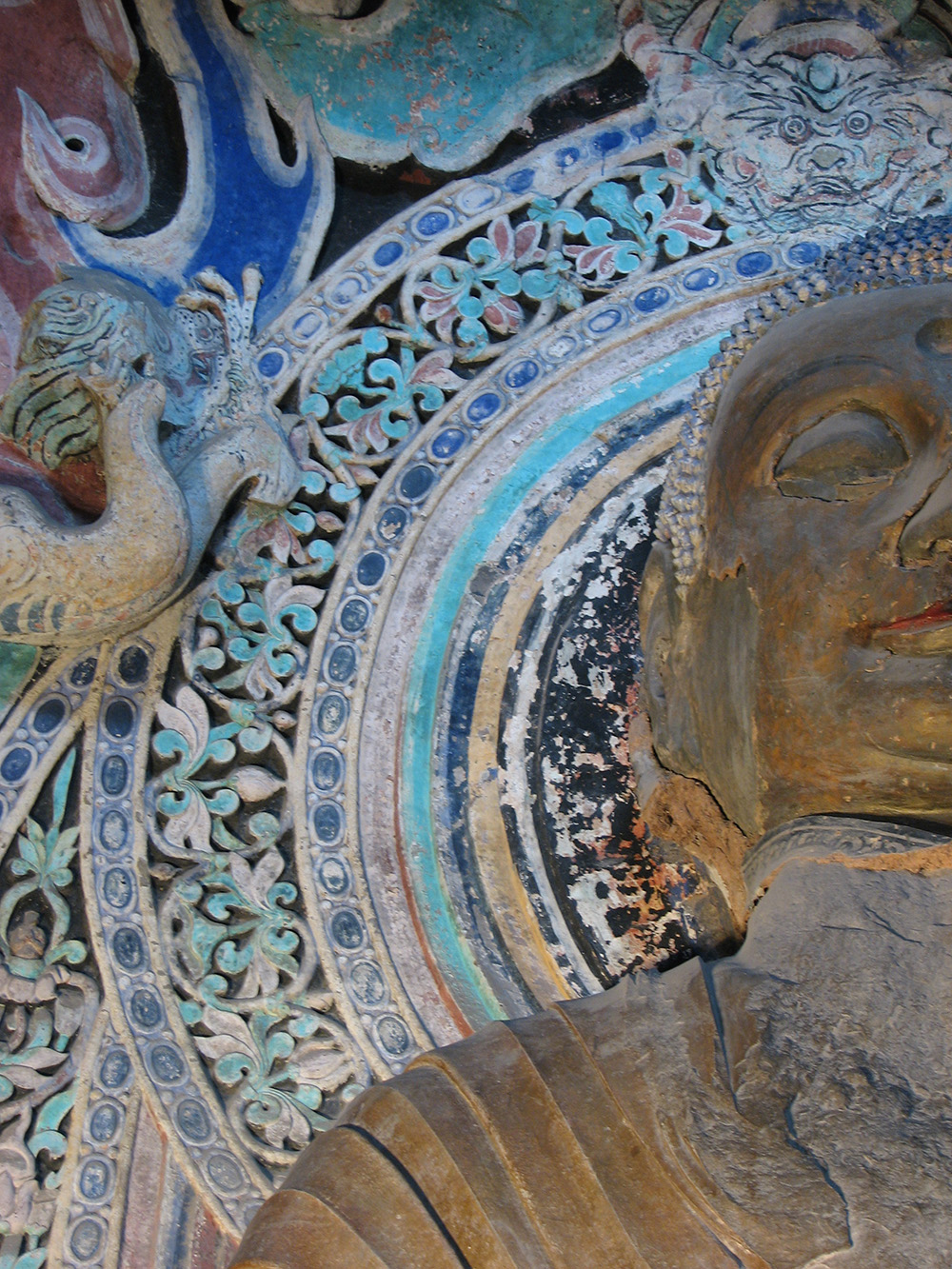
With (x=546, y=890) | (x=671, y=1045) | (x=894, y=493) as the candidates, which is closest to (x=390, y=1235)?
(x=671, y=1045)

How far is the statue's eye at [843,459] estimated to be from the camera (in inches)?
74.9

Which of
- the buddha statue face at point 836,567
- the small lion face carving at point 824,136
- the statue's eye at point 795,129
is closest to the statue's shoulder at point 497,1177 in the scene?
the buddha statue face at point 836,567

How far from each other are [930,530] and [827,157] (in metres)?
1.47

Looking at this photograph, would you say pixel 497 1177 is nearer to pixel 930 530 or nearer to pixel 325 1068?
pixel 325 1068

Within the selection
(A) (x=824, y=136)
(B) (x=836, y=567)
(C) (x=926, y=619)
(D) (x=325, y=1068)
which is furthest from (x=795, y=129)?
(D) (x=325, y=1068)

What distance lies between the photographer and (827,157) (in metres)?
2.90

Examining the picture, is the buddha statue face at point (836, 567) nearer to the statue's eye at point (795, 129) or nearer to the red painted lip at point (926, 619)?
the red painted lip at point (926, 619)

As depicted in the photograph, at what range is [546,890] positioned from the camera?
2.50m

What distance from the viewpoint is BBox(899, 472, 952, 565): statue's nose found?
1.79 metres

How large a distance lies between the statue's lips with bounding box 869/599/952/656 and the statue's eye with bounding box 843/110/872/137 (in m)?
1.60

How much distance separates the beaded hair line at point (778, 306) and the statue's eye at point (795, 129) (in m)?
0.78

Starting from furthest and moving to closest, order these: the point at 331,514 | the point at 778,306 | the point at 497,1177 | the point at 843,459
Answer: the point at 331,514 < the point at 778,306 < the point at 843,459 < the point at 497,1177

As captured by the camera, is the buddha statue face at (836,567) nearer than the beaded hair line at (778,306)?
Yes

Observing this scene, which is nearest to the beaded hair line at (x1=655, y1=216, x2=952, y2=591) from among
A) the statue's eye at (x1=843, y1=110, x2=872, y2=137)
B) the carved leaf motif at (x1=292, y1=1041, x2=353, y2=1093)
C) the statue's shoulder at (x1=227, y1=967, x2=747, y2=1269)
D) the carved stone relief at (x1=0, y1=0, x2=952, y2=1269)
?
the carved stone relief at (x1=0, y1=0, x2=952, y2=1269)
